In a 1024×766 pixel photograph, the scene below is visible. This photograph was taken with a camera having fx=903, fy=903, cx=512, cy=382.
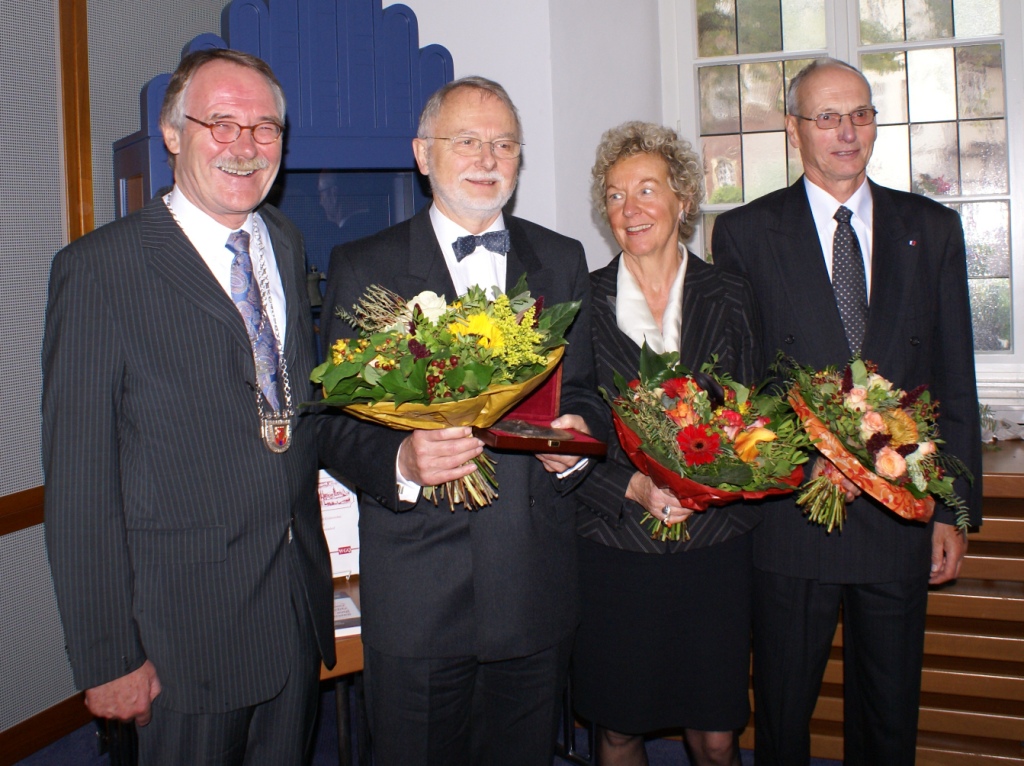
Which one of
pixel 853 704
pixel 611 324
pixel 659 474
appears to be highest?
pixel 611 324

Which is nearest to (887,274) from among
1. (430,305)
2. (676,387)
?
(676,387)

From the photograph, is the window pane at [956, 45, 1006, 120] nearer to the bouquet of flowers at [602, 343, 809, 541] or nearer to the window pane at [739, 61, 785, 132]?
the window pane at [739, 61, 785, 132]

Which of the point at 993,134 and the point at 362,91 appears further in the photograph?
the point at 993,134

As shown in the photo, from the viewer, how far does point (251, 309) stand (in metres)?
2.05

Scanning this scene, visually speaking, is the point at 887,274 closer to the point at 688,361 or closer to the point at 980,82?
the point at 688,361

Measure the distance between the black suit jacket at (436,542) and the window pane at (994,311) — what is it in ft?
10.1

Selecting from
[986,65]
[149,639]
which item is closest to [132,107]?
[149,639]

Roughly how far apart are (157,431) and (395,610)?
0.69 m

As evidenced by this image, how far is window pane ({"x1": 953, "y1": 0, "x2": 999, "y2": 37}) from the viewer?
4301mm

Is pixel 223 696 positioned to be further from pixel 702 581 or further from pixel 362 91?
pixel 362 91

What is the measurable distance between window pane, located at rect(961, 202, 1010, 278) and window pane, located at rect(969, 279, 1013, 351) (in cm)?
6

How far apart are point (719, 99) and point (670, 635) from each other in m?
3.07

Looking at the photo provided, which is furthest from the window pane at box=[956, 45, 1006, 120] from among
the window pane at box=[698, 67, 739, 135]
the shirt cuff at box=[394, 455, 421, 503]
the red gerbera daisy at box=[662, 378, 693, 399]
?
the shirt cuff at box=[394, 455, 421, 503]

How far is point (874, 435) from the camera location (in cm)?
219
